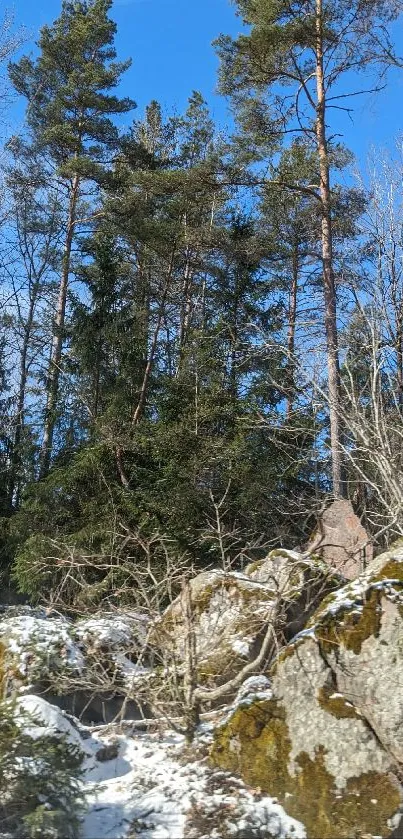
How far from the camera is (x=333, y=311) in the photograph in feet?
45.8

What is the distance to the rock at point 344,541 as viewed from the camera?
28.0ft

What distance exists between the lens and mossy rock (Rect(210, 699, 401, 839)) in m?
4.38

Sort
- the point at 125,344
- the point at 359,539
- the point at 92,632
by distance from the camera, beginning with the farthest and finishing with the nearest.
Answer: the point at 125,344, the point at 359,539, the point at 92,632

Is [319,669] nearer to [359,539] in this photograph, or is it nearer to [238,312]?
[359,539]

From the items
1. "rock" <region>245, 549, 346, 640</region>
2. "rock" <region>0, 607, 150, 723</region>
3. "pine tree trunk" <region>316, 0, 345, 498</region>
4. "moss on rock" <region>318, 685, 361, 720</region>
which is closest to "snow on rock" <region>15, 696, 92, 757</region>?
"rock" <region>0, 607, 150, 723</region>

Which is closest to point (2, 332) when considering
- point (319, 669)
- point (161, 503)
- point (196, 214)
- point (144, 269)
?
point (144, 269)

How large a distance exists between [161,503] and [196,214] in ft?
23.5

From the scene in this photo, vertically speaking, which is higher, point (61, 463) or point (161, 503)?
point (61, 463)

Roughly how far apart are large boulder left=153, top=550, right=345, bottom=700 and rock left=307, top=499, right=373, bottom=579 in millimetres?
777

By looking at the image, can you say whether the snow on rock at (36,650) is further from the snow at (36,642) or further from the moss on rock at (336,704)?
the moss on rock at (336,704)

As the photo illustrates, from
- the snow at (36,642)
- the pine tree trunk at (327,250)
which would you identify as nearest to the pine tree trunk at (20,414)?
the pine tree trunk at (327,250)

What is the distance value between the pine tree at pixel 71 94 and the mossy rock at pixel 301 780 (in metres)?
12.5

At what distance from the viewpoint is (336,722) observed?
15.9 ft

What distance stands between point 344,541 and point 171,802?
5183 mm
